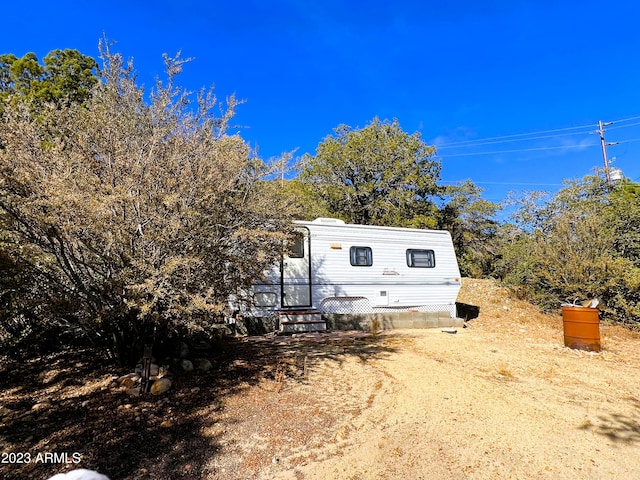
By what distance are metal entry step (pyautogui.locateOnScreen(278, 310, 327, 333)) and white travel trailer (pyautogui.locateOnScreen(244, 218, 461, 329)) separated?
21 mm

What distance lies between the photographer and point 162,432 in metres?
3.26

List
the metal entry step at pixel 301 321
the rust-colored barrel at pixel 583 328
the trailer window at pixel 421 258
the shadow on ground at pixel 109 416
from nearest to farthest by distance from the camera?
the shadow on ground at pixel 109 416 < the rust-colored barrel at pixel 583 328 < the metal entry step at pixel 301 321 < the trailer window at pixel 421 258

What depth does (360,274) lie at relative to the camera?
867cm

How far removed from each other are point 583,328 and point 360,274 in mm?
4331

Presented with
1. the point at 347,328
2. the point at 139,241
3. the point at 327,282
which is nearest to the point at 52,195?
the point at 139,241

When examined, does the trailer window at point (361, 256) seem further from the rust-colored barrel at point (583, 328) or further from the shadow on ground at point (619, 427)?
the shadow on ground at point (619, 427)

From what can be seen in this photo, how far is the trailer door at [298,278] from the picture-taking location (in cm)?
793

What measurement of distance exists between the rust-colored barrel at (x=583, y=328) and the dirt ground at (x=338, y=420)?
0.76m

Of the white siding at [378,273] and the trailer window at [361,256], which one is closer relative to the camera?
the white siding at [378,273]

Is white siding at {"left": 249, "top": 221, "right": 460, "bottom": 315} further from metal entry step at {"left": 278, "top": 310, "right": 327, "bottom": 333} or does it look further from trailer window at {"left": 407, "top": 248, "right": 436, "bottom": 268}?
metal entry step at {"left": 278, "top": 310, "right": 327, "bottom": 333}

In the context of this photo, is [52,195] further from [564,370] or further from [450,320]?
[450,320]

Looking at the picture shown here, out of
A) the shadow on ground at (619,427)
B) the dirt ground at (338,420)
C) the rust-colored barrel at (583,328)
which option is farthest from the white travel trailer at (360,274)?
the shadow on ground at (619,427)

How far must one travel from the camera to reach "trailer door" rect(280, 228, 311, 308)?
7.93 m

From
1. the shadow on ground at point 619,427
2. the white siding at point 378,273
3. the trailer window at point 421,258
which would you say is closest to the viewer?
the shadow on ground at point 619,427
